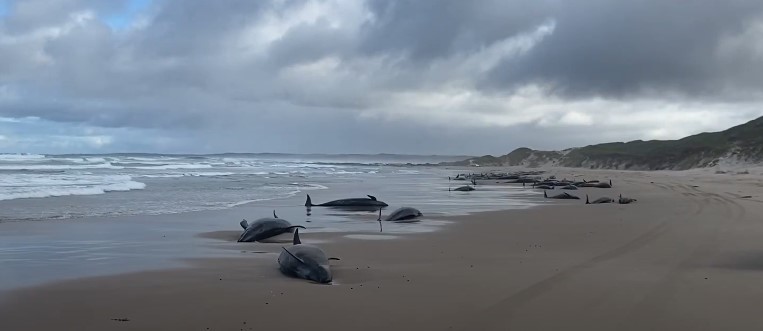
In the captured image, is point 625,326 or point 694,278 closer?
point 625,326

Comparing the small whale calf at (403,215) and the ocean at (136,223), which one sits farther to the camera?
the small whale calf at (403,215)

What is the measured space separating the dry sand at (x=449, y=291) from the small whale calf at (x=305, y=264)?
164 mm

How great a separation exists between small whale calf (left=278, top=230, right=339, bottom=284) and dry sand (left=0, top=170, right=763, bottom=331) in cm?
16

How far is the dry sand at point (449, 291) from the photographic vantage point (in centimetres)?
527

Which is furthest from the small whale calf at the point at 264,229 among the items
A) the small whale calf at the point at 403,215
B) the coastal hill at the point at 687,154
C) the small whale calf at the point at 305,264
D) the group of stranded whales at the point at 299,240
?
the coastal hill at the point at 687,154

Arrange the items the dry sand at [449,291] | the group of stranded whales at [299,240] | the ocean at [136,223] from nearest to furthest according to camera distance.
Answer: the dry sand at [449,291] < the group of stranded whales at [299,240] < the ocean at [136,223]

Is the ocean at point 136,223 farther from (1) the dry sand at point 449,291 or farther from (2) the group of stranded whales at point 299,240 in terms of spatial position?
(1) the dry sand at point 449,291

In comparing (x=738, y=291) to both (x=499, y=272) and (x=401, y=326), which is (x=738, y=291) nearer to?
(x=499, y=272)

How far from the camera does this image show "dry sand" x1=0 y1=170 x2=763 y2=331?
17.3 ft

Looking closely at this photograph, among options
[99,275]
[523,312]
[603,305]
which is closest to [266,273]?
[99,275]

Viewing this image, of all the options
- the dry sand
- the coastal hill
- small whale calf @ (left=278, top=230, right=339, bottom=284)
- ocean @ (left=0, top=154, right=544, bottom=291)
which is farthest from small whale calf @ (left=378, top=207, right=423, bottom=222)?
the coastal hill

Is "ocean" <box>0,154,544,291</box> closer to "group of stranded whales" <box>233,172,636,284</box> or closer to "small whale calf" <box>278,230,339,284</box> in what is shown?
→ "group of stranded whales" <box>233,172,636,284</box>

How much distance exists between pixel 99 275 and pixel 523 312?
4869 mm

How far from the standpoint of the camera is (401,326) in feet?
17.0
